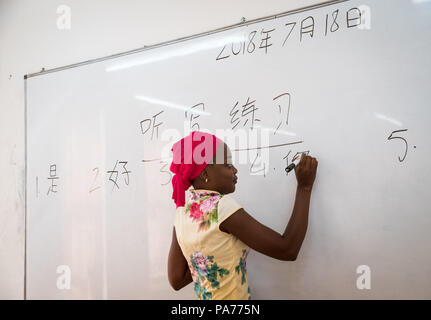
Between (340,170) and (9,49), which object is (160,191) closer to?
(340,170)

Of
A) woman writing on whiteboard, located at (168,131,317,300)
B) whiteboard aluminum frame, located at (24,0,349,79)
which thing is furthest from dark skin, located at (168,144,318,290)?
whiteboard aluminum frame, located at (24,0,349,79)

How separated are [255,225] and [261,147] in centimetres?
39

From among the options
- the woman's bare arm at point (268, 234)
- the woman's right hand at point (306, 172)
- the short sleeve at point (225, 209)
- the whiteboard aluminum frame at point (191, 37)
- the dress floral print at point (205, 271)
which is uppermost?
the whiteboard aluminum frame at point (191, 37)

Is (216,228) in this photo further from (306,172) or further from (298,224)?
(306,172)

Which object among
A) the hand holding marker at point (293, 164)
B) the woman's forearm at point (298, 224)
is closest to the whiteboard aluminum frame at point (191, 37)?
the hand holding marker at point (293, 164)

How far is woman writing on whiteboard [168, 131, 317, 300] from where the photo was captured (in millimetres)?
938

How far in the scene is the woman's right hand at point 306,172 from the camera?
111 cm

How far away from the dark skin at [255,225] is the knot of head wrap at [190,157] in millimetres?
23

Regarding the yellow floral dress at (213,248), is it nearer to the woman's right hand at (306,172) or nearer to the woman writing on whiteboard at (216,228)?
the woman writing on whiteboard at (216,228)

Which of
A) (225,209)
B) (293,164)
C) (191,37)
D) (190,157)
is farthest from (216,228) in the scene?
(191,37)

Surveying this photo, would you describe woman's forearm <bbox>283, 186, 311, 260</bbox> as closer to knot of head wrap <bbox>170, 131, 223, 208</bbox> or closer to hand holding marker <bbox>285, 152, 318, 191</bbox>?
hand holding marker <bbox>285, 152, 318, 191</bbox>

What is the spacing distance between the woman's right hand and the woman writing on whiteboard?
0.08m

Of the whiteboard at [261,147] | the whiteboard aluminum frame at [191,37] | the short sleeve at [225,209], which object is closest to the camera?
the short sleeve at [225,209]

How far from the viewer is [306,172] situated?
1112mm
